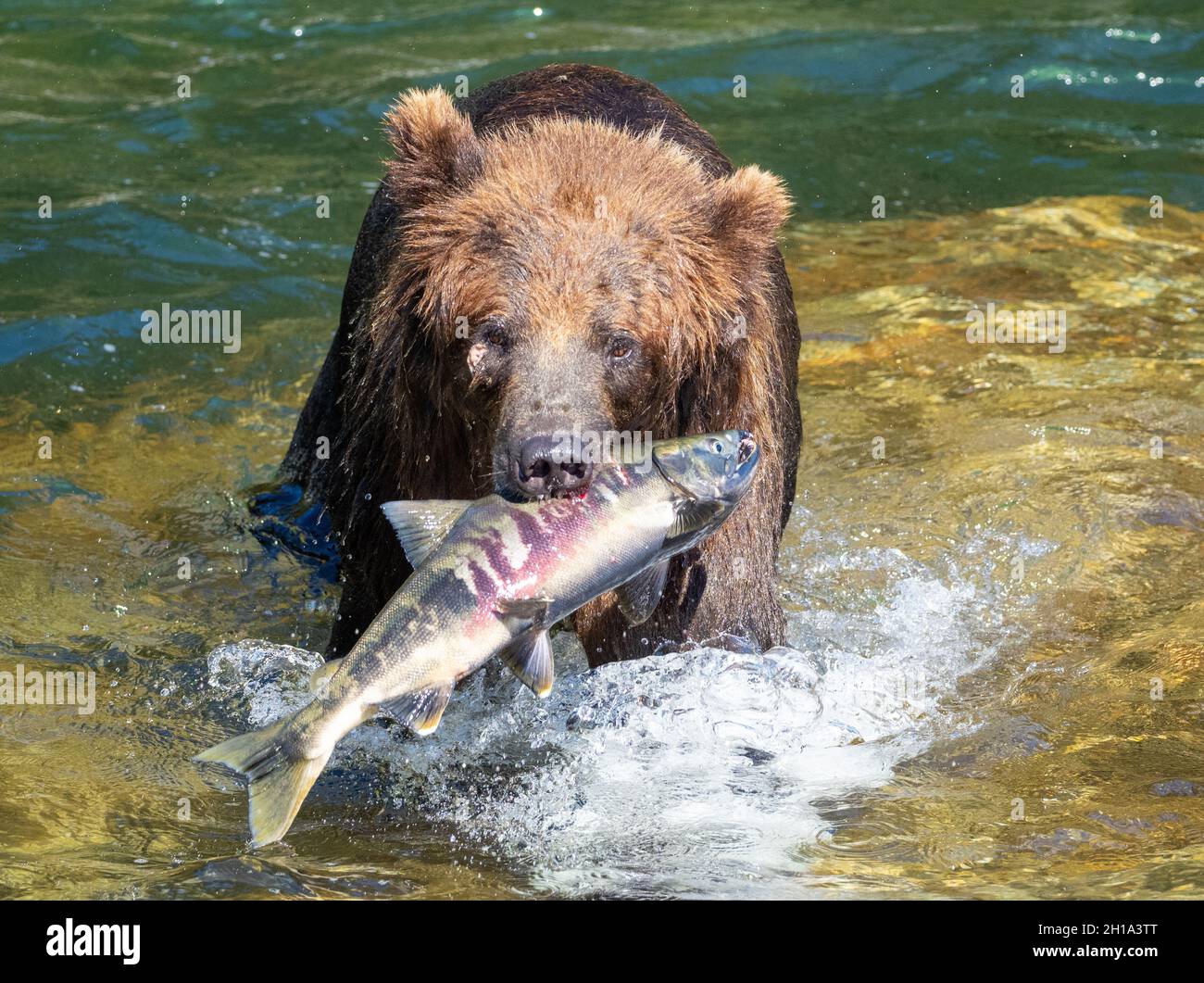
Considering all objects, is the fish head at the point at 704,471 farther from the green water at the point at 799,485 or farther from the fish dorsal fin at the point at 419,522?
the green water at the point at 799,485

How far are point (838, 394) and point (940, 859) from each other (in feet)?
15.4

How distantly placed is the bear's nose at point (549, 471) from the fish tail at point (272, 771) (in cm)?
87

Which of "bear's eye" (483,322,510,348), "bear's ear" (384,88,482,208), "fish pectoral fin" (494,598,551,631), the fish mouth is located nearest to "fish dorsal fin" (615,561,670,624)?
the fish mouth

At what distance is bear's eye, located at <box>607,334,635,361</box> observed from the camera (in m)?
4.92

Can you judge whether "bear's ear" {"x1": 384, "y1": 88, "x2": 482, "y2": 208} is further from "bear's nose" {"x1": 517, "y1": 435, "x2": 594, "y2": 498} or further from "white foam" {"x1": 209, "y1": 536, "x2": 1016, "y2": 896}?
"white foam" {"x1": 209, "y1": 536, "x2": 1016, "y2": 896}

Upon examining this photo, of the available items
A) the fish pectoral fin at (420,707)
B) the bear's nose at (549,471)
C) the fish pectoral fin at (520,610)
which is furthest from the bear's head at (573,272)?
the fish pectoral fin at (420,707)

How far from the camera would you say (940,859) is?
4465 mm

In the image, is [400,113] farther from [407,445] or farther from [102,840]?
[102,840]

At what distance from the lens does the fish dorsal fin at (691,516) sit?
4289 millimetres

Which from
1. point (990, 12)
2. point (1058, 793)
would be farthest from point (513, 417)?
point (990, 12)

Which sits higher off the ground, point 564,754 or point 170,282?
point 170,282

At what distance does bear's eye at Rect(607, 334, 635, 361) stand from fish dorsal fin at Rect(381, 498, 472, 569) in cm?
84

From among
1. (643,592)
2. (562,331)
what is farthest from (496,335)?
(643,592)

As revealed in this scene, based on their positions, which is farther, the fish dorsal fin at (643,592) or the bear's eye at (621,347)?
the bear's eye at (621,347)
